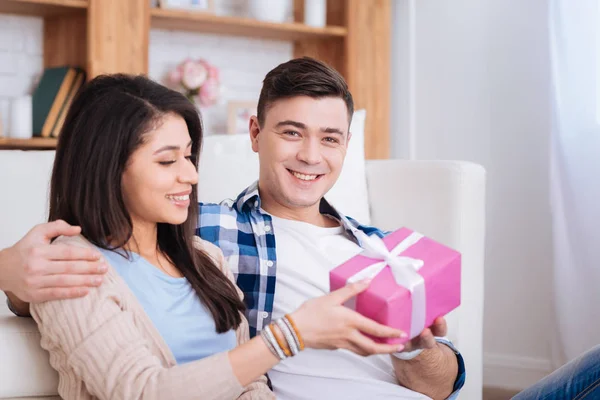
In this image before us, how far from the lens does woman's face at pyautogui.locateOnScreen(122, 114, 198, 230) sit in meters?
1.20

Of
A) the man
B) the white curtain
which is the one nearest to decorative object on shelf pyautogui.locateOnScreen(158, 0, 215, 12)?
the white curtain

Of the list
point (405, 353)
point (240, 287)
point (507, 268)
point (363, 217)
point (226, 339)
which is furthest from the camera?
point (507, 268)

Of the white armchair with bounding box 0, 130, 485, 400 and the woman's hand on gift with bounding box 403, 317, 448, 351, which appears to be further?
the white armchair with bounding box 0, 130, 485, 400

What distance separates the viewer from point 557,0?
2.84m

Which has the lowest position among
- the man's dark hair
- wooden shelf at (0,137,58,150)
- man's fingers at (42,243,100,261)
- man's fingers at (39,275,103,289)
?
man's fingers at (39,275,103,289)

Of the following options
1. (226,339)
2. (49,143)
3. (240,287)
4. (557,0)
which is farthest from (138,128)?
(557,0)

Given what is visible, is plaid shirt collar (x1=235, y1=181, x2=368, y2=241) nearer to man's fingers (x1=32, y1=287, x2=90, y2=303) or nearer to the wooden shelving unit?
man's fingers (x1=32, y1=287, x2=90, y2=303)

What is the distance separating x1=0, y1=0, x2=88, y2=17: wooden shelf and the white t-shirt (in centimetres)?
157

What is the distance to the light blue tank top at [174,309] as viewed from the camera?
120cm

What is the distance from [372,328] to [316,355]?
1.38 ft

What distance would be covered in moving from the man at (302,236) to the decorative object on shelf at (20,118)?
1392 millimetres

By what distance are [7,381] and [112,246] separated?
0.83 feet

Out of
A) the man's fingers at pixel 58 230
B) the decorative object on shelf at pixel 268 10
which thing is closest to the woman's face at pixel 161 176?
the man's fingers at pixel 58 230

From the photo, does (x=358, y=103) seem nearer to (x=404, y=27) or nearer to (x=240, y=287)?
(x=404, y=27)
